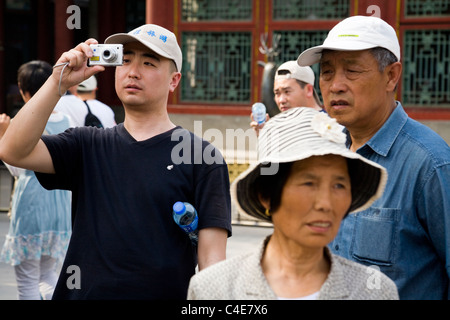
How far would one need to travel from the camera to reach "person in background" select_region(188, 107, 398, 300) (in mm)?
1839

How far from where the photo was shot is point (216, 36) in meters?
9.08

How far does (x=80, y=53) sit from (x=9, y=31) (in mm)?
11817

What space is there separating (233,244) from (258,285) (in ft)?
18.3

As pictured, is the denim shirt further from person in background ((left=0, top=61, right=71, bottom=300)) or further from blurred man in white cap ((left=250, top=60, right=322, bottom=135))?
person in background ((left=0, top=61, right=71, bottom=300))

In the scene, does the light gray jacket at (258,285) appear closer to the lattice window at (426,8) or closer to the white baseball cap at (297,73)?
the white baseball cap at (297,73)

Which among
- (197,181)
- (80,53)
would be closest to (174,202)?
(197,181)

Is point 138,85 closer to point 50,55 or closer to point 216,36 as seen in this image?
point 216,36

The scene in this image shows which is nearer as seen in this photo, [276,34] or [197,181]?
[197,181]

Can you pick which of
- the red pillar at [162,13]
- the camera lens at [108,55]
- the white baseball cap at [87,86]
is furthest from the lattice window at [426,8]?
the camera lens at [108,55]

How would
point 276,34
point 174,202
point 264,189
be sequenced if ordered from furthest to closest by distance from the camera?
1. point 276,34
2. point 174,202
3. point 264,189

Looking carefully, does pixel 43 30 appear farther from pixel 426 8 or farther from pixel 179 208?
pixel 179 208

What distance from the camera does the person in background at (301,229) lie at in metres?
1.84

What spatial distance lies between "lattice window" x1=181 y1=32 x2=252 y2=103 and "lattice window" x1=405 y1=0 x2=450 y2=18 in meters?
2.04

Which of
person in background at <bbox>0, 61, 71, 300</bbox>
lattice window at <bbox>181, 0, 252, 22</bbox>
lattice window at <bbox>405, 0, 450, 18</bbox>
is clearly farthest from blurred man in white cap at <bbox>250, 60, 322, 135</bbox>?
lattice window at <bbox>181, 0, 252, 22</bbox>
